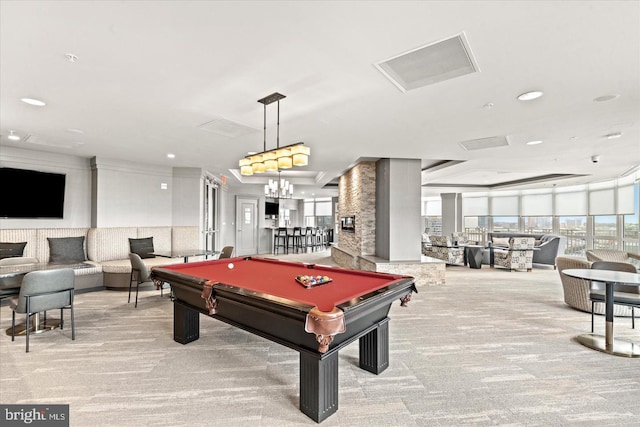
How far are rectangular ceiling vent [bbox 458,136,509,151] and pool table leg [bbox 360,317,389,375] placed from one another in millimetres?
3688

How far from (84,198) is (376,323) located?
6.75 meters

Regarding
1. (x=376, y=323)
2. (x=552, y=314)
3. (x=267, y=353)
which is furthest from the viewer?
(x=552, y=314)

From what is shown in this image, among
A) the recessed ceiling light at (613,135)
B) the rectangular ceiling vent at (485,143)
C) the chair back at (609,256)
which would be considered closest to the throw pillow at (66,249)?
the rectangular ceiling vent at (485,143)

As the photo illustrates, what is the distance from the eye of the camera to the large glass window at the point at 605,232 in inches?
386

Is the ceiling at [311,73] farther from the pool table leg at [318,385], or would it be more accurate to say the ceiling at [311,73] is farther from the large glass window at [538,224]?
the large glass window at [538,224]

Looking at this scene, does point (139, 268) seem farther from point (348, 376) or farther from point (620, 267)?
point (620, 267)

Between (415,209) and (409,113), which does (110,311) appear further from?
(415,209)

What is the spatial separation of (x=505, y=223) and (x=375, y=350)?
13030 mm

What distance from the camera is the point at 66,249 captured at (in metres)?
5.93

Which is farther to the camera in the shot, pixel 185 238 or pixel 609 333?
pixel 185 238

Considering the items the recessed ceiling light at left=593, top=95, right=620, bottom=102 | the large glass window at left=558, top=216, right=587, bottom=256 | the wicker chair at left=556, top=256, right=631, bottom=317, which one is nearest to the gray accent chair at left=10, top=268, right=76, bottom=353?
→ the recessed ceiling light at left=593, top=95, right=620, bottom=102

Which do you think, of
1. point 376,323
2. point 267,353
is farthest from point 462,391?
point 267,353

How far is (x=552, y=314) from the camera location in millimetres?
4582

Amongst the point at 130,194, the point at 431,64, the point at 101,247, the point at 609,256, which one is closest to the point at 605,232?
the point at 609,256
